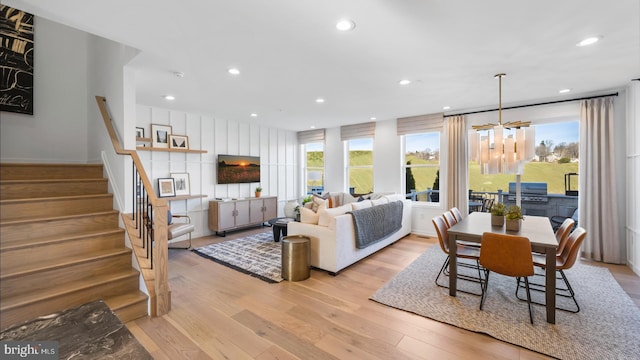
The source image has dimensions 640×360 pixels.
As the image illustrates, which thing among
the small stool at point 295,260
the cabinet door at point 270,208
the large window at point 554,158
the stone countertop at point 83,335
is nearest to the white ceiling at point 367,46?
the large window at point 554,158

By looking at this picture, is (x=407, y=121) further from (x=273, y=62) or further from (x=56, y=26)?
(x=56, y=26)

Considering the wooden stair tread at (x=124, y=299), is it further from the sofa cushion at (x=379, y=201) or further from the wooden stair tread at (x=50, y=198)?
the sofa cushion at (x=379, y=201)

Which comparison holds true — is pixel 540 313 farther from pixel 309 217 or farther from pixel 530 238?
pixel 309 217

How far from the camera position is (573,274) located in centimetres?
354

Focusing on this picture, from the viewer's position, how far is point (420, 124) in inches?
223

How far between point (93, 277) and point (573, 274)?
561 centimetres

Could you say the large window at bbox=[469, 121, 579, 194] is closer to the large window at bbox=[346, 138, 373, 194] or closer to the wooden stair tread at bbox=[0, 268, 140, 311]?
the large window at bbox=[346, 138, 373, 194]

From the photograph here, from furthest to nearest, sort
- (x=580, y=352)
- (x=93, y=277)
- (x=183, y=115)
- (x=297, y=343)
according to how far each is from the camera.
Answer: (x=183, y=115) < (x=93, y=277) < (x=297, y=343) < (x=580, y=352)

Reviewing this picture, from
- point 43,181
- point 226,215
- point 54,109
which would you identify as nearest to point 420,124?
Answer: point 226,215

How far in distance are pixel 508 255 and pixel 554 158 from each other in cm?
347

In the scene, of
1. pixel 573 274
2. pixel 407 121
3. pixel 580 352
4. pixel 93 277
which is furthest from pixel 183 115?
pixel 573 274

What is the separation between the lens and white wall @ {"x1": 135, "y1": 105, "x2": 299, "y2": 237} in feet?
16.8

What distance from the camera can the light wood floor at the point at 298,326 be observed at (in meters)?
2.08

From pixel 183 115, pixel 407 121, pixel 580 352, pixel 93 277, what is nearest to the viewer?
pixel 580 352
